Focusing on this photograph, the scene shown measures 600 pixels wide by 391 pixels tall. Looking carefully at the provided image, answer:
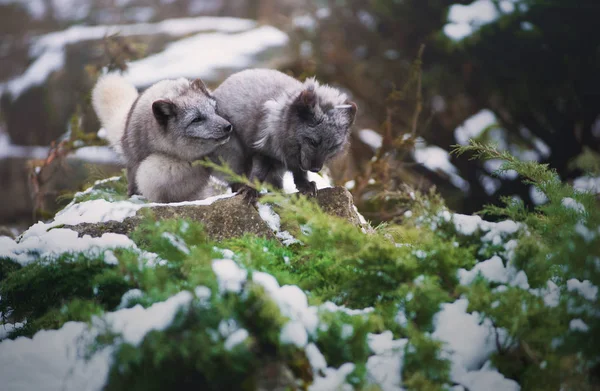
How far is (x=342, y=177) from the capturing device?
6520 mm

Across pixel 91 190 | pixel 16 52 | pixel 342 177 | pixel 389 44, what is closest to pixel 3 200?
pixel 16 52

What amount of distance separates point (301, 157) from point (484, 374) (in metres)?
1.90

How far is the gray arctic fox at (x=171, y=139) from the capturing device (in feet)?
13.1

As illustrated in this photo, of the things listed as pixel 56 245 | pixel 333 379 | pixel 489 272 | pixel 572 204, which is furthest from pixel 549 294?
pixel 56 245

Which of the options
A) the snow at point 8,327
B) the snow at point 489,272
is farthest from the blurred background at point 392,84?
the snow at point 8,327

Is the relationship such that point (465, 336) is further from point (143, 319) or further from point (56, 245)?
point (56, 245)

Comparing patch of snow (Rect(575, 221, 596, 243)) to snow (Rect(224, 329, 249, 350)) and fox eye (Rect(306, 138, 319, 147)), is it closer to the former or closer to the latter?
snow (Rect(224, 329, 249, 350))

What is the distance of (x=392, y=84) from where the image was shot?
6059 mm

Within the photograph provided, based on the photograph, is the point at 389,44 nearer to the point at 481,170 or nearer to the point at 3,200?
the point at 481,170

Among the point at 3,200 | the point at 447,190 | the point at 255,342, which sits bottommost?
the point at 3,200

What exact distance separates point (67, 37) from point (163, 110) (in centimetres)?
701

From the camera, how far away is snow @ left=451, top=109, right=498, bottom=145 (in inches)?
268

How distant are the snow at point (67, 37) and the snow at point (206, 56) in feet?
0.57

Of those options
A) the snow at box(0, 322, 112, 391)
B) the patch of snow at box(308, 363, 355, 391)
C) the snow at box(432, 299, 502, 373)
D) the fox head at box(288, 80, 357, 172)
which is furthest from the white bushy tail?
the snow at box(432, 299, 502, 373)
